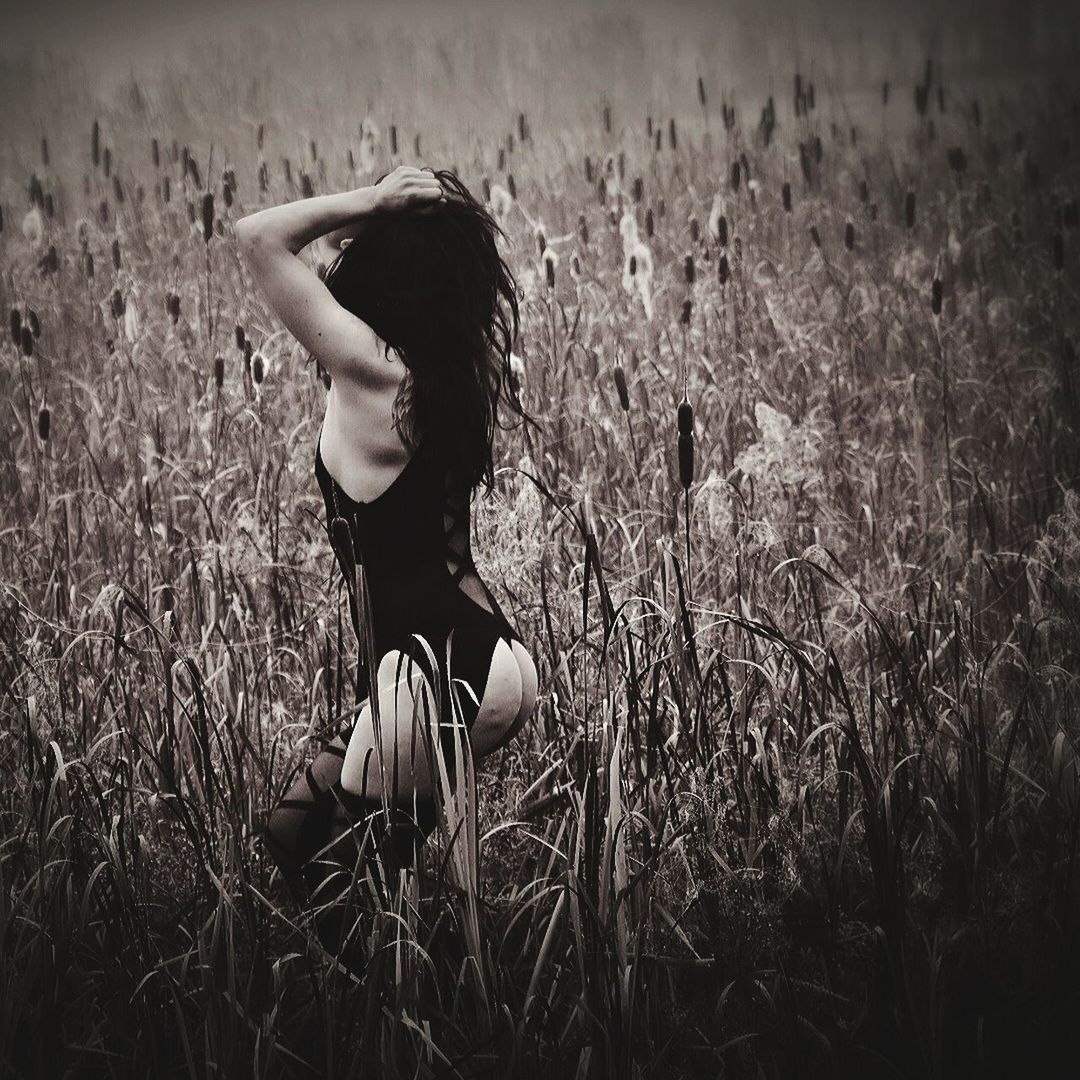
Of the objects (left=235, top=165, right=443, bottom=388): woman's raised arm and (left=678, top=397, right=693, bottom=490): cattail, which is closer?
(left=235, top=165, right=443, bottom=388): woman's raised arm

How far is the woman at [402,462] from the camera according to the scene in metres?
1.47

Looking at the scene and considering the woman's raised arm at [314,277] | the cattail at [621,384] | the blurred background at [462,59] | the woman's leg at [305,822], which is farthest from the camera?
the blurred background at [462,59]

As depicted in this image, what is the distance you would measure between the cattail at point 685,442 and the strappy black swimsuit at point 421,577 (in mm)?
345

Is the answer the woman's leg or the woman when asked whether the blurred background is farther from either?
the woman's leg

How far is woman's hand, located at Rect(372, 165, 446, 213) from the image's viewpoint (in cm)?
151

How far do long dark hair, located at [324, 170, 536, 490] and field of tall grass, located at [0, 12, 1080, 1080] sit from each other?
238 mm

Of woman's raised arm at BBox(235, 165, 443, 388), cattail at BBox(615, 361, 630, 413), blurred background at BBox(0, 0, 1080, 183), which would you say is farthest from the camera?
blurred background at BBox(0, 0, 1080, 183)

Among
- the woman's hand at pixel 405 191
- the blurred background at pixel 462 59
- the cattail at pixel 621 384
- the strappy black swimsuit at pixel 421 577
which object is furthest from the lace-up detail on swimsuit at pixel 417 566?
the blurred background at pixel 462 59

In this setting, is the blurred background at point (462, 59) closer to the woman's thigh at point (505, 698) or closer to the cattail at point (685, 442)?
the cattail at point (685, 442)

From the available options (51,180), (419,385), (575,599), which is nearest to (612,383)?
(575,599)

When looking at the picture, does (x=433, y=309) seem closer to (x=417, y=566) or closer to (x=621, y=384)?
(x=417, y=566)

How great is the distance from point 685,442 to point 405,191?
0.54 meters

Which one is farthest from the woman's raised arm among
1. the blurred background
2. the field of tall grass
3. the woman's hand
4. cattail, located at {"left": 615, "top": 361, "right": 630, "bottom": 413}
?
the blurred background

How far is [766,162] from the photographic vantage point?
2.54 m
